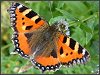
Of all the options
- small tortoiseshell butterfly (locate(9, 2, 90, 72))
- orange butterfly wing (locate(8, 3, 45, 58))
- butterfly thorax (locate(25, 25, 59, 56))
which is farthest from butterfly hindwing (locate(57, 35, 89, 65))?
orange butterfly wing (locate(8, 3, 45, 58))

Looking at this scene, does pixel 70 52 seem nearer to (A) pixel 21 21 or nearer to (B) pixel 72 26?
(A) pixel 21 21

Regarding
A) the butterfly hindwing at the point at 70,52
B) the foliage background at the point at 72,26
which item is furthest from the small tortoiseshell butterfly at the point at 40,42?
the foliage background at the point at 72,26

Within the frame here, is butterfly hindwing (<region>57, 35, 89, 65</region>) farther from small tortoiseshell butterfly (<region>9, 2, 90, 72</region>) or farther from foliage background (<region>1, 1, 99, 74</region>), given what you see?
foliage background (<region>1, 1, 99, 74</region>)

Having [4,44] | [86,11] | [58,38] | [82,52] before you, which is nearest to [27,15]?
[58,38]

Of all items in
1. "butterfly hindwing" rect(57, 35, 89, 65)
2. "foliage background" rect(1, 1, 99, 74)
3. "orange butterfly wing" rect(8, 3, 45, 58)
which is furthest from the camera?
"foliage background" rect(1, 1, 99, 74)

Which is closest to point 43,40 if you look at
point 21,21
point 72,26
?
point 21,21

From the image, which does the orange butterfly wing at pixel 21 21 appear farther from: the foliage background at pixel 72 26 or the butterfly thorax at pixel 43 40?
the foliage background at pixel 72 26
